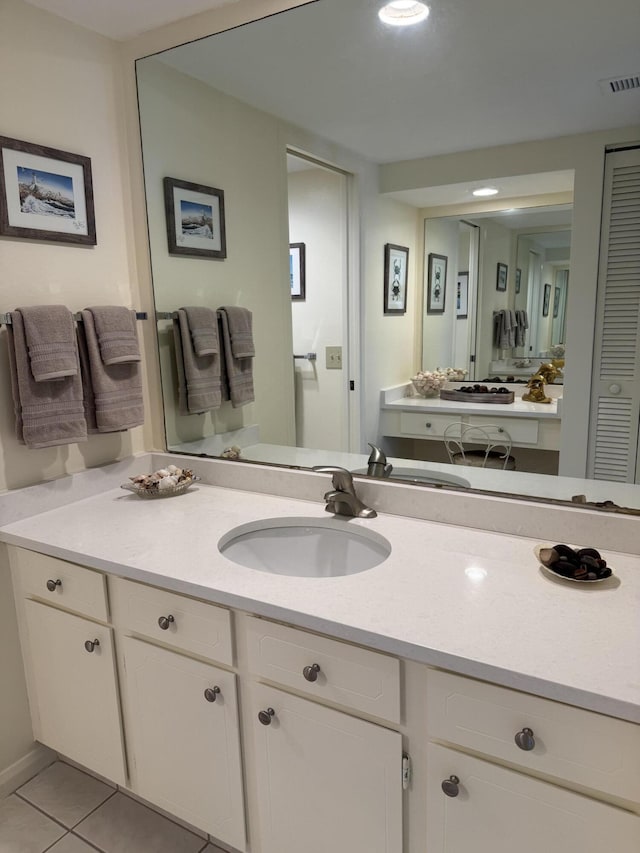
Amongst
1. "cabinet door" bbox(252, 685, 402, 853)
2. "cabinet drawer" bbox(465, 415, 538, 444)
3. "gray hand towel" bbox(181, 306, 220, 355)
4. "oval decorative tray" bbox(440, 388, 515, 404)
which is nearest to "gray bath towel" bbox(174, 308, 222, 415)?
"gray hand towel" bbox(181, 306, 220, 355)

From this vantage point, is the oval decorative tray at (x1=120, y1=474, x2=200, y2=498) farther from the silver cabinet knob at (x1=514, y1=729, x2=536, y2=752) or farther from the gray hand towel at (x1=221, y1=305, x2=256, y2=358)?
the silver cabinet knob at (x1=514, y1=729, x2=536, y2=752)

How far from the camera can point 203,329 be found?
201 cm

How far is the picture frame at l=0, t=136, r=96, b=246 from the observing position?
1611 mm

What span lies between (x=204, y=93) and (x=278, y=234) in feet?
1.68

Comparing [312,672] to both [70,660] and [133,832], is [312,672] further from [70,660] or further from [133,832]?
[133,832]

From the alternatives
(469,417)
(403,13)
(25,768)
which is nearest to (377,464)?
(469,417)

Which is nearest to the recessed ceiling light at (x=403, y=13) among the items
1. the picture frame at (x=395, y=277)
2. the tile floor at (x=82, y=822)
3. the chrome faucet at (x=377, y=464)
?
the picture frame at (x=395, y=277)

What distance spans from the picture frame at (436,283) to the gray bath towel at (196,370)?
76 cm

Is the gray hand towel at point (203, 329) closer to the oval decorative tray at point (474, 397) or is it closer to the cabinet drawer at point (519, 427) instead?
the oval decorative tray at point (474, 397)

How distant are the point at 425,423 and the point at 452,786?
920mm

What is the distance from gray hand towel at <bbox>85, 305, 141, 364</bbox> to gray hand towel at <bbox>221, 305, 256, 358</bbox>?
312 mm

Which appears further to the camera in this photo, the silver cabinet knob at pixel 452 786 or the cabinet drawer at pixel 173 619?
the cabinet drawer at pixel 173 619

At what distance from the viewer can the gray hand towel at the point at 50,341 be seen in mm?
1612

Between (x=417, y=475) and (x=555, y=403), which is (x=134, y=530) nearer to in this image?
(x=417, y=475)
